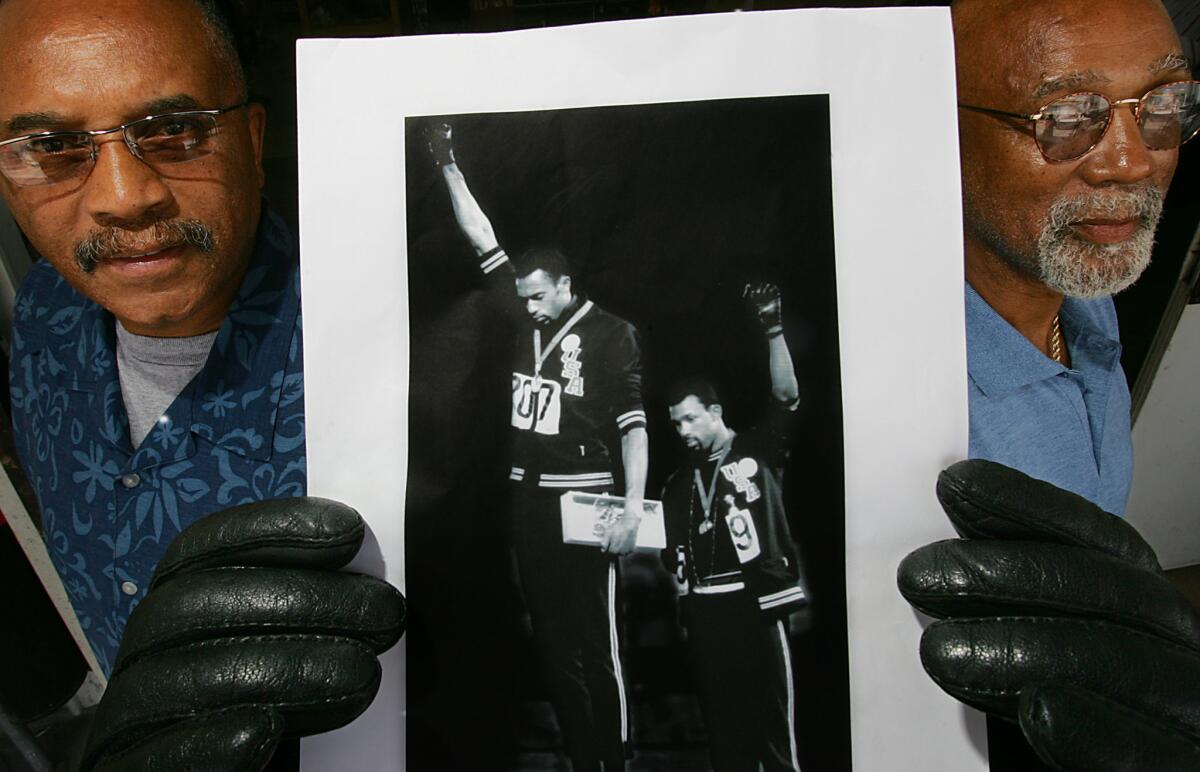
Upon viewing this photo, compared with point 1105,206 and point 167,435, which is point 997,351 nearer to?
point 1105,206

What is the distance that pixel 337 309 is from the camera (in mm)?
475

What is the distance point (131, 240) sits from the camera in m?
0.55

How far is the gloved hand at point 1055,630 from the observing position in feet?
1.38

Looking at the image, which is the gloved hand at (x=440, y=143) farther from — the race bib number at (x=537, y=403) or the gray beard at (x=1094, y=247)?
the gray beard at (x=1094, y=247)

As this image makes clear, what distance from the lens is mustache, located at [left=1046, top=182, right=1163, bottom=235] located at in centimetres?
59

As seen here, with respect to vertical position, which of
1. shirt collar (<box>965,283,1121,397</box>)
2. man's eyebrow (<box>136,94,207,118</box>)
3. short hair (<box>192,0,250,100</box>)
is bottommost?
shirt collar (<box>965,283,1121,397</box>)

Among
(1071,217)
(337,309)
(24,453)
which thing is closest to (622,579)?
(337,309)

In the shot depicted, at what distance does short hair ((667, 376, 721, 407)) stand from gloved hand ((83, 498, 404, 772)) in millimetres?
252

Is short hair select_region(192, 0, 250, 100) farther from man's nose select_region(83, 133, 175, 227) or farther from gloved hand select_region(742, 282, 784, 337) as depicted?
gloved hand select_region(742, 282, 784, 337)

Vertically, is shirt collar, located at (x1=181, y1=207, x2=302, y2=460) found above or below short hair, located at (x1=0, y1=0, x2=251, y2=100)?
below

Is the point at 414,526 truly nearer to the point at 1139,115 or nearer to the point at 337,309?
the point at 337,309

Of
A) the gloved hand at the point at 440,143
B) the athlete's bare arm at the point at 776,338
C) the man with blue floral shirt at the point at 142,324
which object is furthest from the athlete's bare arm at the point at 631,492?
the man with blue floral shirt at the point at 142,324

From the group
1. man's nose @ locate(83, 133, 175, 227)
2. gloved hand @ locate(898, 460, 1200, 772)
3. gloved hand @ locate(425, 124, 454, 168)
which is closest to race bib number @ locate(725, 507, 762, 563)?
gloved hand @ locate(898, 460, 1200, 772)

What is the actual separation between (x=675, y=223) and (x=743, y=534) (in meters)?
0.24
